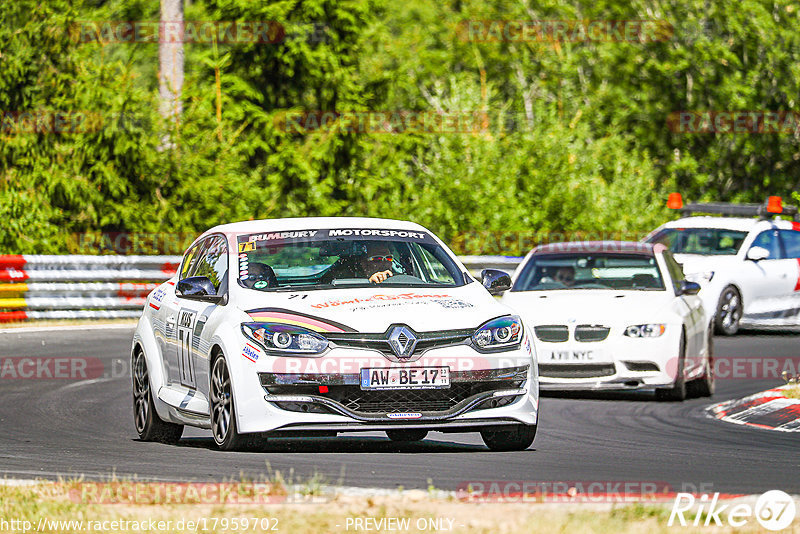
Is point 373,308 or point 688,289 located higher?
point 373,308

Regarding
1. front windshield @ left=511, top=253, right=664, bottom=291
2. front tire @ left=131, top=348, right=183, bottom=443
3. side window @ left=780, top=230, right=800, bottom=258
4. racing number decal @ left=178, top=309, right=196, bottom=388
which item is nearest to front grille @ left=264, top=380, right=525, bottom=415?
racing number decal @ left=178, top=309, right=196, bottom=388

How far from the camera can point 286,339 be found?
9438mm

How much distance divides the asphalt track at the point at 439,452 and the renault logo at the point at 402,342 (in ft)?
2.18

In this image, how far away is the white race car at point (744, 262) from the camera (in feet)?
72.5

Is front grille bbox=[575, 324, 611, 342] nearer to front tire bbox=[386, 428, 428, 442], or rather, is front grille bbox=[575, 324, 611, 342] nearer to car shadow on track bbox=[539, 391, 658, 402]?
car shadow on track bbox=[539, 391, 658, 402]

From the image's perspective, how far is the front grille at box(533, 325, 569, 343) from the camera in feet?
47.6

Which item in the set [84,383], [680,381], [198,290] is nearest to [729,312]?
[680,381]

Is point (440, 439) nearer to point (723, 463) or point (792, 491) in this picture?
point (723, 463)

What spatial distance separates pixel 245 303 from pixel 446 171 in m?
23.3

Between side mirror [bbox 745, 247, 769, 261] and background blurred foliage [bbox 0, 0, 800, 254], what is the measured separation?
9.62m

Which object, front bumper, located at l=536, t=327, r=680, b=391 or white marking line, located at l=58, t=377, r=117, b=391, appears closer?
front bumper, located at l=536, t=327, r=680, b=391

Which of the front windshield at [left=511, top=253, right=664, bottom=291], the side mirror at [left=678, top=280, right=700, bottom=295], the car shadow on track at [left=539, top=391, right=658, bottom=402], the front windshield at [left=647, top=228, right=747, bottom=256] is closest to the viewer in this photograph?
the car shadow on track at [left=539, top=391, right=658, bottom=402]

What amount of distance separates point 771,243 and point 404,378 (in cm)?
1486

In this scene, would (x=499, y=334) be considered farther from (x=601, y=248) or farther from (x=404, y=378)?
(x=601, y=248)
